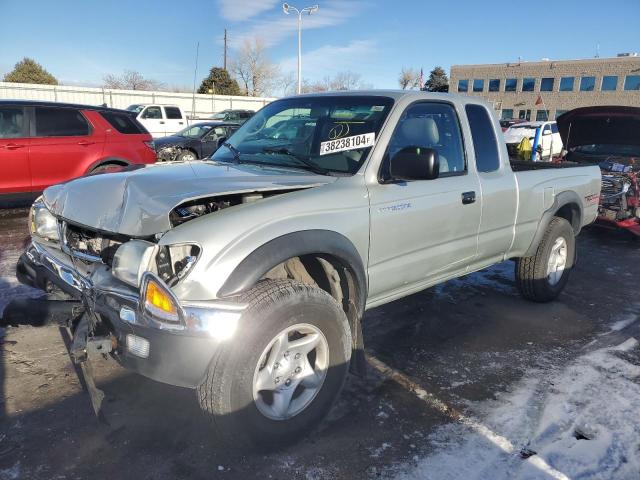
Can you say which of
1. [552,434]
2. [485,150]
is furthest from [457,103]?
[552,434]

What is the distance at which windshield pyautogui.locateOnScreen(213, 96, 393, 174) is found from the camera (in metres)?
3.18

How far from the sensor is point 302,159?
10.9 ft

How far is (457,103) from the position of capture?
3.84 meters

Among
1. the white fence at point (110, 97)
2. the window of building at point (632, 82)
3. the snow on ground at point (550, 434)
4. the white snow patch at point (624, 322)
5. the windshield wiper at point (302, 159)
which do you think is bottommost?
the snow on ground at point (550, 434)

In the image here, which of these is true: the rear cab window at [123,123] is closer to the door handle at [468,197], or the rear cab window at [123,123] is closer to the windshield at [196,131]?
the windshield at [196,131]

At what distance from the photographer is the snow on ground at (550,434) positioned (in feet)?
8.28

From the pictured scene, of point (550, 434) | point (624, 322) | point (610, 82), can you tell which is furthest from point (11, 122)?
point (610, 82)

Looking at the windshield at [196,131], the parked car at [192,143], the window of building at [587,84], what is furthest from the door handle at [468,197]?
the window of building at [587,84]

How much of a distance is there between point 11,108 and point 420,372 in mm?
7404

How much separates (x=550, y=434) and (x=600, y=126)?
6.73 m

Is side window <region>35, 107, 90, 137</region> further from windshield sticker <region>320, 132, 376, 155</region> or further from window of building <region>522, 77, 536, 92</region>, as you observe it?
window of building <region>522, 77, 536, 92</region>

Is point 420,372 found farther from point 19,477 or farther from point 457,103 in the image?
point 19,477

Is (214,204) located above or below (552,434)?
above

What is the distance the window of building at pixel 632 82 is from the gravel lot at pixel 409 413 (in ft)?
172
